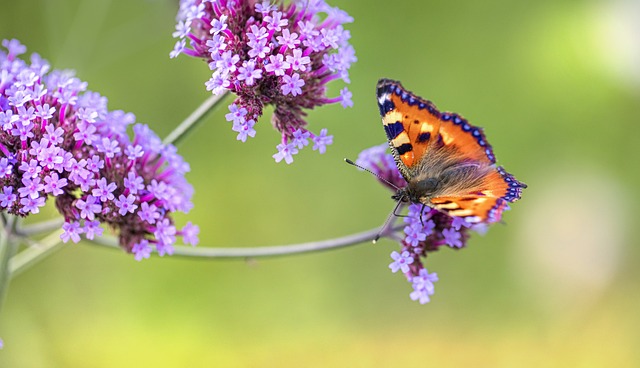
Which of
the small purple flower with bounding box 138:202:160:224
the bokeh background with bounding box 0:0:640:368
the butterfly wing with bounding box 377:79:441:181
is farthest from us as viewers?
the bokeh background with bounding box 0:0:640:368

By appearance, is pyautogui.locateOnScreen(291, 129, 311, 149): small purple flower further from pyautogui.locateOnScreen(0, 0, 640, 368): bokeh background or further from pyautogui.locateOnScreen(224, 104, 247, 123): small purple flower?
pyautogui.locateOnScreen(0, 0, 640, 368): bokeh background

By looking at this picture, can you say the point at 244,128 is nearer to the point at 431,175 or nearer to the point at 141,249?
the point at 141,249

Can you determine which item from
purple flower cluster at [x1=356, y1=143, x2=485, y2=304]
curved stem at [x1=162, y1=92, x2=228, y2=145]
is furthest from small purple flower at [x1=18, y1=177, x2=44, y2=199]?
purple flower cluster at [x1=356, y1=143, x2=485, y2=304]

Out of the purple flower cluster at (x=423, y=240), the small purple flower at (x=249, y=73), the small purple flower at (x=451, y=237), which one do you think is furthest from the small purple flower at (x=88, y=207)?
the small purple flower at (x=451, y=237)

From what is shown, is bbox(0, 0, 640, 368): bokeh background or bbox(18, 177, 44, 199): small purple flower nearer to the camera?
bbox(18, 177, 44, 199): small purple flower

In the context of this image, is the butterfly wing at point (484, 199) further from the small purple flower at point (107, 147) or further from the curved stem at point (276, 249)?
the small purple flower at point (107, 147)

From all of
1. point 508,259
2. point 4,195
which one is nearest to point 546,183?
point 508,259
